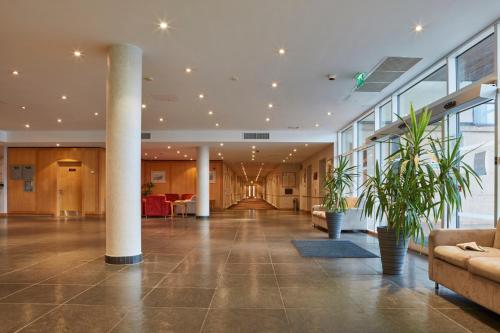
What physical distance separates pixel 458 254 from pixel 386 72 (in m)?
3.90

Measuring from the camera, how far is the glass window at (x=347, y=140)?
1191 centimetres

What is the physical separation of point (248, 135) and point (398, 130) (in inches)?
245

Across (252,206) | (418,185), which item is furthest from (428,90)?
(252,206)

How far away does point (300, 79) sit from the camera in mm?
6910

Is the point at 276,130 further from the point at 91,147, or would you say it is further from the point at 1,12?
the point at 1,12

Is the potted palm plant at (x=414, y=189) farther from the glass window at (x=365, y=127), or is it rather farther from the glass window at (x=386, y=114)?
the glass window at (x=365, y=127)

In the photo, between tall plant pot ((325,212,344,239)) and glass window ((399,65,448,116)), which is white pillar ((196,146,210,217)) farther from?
glass window ((399,65,448,116))

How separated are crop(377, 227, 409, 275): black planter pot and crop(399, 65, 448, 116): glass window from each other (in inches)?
114

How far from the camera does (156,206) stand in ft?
46.8

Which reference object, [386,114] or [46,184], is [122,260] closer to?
[386,114]


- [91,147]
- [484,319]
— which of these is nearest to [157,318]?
[484,319]

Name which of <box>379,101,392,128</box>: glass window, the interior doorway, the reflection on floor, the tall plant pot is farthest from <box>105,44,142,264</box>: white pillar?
the reflection on floor

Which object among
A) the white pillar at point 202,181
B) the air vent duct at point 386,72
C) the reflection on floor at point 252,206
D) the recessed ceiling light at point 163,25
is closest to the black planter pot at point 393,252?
the air vent duct at point 386,72

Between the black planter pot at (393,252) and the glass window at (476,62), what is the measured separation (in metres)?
2.59
